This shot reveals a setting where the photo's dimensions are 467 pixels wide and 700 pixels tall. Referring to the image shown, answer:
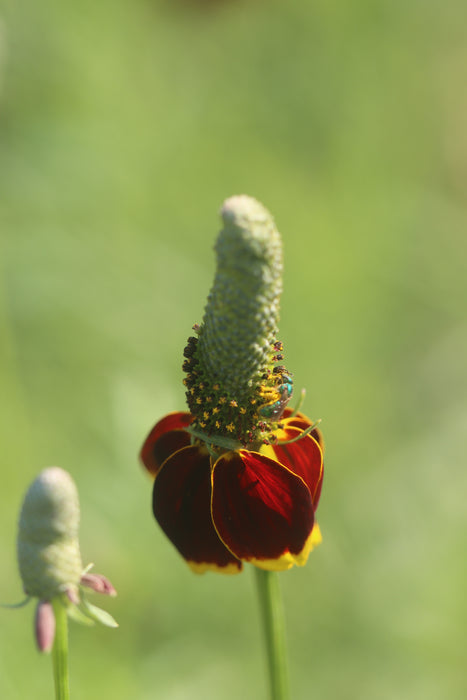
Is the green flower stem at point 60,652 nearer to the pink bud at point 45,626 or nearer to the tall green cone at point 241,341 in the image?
the pink bud at point 45,626

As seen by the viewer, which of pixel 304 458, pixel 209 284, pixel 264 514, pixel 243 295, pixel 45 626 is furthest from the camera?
pixel 209 284

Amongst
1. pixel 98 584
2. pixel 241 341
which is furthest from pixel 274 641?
pixel 241 341

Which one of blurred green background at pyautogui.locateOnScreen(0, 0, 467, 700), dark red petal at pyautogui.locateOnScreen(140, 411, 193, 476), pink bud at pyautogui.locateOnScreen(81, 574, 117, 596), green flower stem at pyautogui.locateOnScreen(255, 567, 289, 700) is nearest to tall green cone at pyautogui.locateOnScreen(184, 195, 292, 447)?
dark red petal at pyautogui.locateOnScreen(140, 411, 193, 476)

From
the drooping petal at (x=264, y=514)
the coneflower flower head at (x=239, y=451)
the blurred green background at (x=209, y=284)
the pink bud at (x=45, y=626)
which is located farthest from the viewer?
the blurred green background at (x=209, y=284)

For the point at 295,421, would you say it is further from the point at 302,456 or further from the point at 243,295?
the point at 243,295

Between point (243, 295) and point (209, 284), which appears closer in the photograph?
point (243, 295)

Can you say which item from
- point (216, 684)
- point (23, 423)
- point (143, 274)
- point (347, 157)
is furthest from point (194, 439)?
point (347, 157)

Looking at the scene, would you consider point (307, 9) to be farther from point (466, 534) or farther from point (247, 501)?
point (247, 501)

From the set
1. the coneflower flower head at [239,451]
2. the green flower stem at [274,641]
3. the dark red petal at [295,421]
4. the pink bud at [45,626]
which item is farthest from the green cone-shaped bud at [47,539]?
the dark red petal at [295,421]
